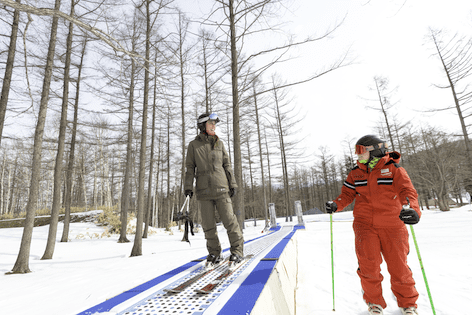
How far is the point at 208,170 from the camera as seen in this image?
3188mm

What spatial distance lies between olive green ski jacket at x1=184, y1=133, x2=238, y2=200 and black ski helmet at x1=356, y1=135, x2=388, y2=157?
Result: 6.05 feet

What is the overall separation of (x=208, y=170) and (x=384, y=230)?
2260mm

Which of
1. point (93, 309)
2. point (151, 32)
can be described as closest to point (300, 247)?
point (93, 309)

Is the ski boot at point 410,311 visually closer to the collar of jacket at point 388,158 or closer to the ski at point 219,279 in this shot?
the collar of jacket at point 388,158

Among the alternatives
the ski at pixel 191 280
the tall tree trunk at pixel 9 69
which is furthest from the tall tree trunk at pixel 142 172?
the ski at pixel 191 280

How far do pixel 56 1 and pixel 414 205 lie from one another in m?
11.2

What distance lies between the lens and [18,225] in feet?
55.8

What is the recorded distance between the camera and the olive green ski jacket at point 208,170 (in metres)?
3.15

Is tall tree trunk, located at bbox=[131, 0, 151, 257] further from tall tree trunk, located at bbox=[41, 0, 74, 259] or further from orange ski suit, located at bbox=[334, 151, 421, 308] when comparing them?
orange ski suit, located at bbox=[334, 151, 421, 308]

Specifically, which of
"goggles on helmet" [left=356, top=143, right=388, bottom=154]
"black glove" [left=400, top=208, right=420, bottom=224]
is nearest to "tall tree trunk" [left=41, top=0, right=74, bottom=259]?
"goggles on helmet" [left=356, top=143, right=388, bottom=154]

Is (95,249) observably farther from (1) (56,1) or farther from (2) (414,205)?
(2) (414,205)

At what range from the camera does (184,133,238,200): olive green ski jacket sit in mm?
3146

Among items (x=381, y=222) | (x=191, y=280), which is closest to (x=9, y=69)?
(x=191, y=280)

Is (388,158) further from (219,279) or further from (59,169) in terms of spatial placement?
(59,169)
